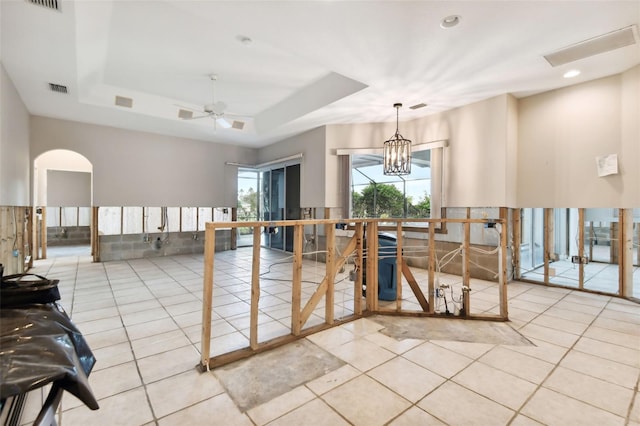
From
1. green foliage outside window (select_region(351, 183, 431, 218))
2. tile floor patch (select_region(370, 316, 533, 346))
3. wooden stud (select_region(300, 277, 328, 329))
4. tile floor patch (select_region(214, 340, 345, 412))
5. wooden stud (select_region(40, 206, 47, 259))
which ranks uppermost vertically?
green foliage outside window (select_region(351, 183, 431, 218))

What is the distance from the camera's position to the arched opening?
7.86m

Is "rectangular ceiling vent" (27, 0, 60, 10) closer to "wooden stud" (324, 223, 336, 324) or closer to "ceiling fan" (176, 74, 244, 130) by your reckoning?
"ceiling fan" (176, 74, 244, 130)

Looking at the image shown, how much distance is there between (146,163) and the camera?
6.89 m

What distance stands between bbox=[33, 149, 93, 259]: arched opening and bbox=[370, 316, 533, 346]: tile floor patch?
27.4ft

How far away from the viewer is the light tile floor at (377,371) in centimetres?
171

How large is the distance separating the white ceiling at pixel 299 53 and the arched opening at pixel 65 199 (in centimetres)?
315

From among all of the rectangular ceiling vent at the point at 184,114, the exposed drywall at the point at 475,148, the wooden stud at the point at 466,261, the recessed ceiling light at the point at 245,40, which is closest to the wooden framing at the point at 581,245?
the exposed drywall at the point at 475,148

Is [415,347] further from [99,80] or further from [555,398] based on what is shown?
[99,80]

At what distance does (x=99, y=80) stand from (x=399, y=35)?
4.84 meters

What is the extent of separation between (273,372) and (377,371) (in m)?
0.80

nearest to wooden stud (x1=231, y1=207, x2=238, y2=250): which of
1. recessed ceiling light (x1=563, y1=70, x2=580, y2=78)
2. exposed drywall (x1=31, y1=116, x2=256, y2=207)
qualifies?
exposed drywall (x1=31, y1=116, x2=256, y2=207)

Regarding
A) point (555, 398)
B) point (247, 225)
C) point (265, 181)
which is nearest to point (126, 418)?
point (247, 225)

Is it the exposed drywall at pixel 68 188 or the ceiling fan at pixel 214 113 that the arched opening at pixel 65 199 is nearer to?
the exposed drywall at pixel 68 188

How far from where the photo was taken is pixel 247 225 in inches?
93.0
